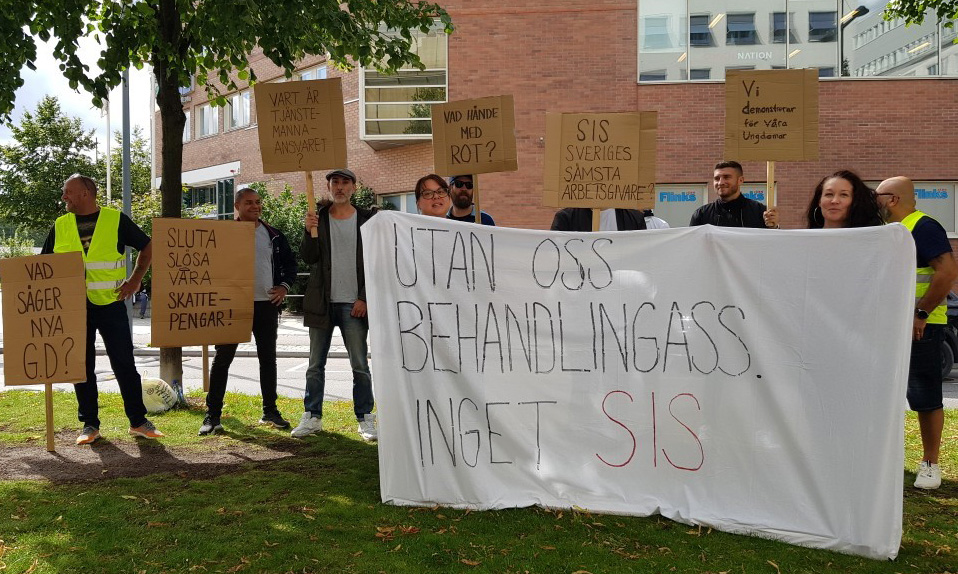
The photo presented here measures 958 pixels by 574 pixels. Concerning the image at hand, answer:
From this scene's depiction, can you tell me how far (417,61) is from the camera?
330 inches

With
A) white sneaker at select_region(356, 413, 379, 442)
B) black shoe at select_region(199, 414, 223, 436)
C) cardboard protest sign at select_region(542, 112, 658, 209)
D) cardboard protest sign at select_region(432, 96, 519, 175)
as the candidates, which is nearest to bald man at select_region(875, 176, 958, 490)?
cardboard protest sign at select_region(542, 112, 658, 209)

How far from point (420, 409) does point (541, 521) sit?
84 centimetres

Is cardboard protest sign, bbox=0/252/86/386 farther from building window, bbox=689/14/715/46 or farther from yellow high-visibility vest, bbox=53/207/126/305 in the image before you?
building window, bbox=689/14/715/46

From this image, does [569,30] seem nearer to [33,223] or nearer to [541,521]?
[541,521]

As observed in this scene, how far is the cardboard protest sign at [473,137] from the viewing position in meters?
5.32

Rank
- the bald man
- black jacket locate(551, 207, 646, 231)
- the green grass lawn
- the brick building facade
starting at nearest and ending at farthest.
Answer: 1. the green grass lawn
2. the bald man
3. black jacket locate(551, 207, 646, 231)
4. the brick building facade

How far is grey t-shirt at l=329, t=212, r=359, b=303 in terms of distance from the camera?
5.80 m

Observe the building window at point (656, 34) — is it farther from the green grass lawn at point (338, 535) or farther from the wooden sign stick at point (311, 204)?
the green grass lawn at point (338, 535)

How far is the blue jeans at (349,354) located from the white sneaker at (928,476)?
11.7ft

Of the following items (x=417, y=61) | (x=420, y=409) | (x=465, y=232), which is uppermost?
(x=417, y=61)

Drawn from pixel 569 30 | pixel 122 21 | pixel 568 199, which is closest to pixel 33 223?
pixel 569 30

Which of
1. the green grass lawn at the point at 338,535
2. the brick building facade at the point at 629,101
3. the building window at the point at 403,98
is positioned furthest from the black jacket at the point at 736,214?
the building window at the point at 403,98

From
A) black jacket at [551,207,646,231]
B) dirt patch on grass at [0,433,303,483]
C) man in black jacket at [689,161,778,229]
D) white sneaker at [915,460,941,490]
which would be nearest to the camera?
white sneaker at [915,460,941,490]

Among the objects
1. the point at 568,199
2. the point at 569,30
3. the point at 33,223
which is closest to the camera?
the point at 568,199
